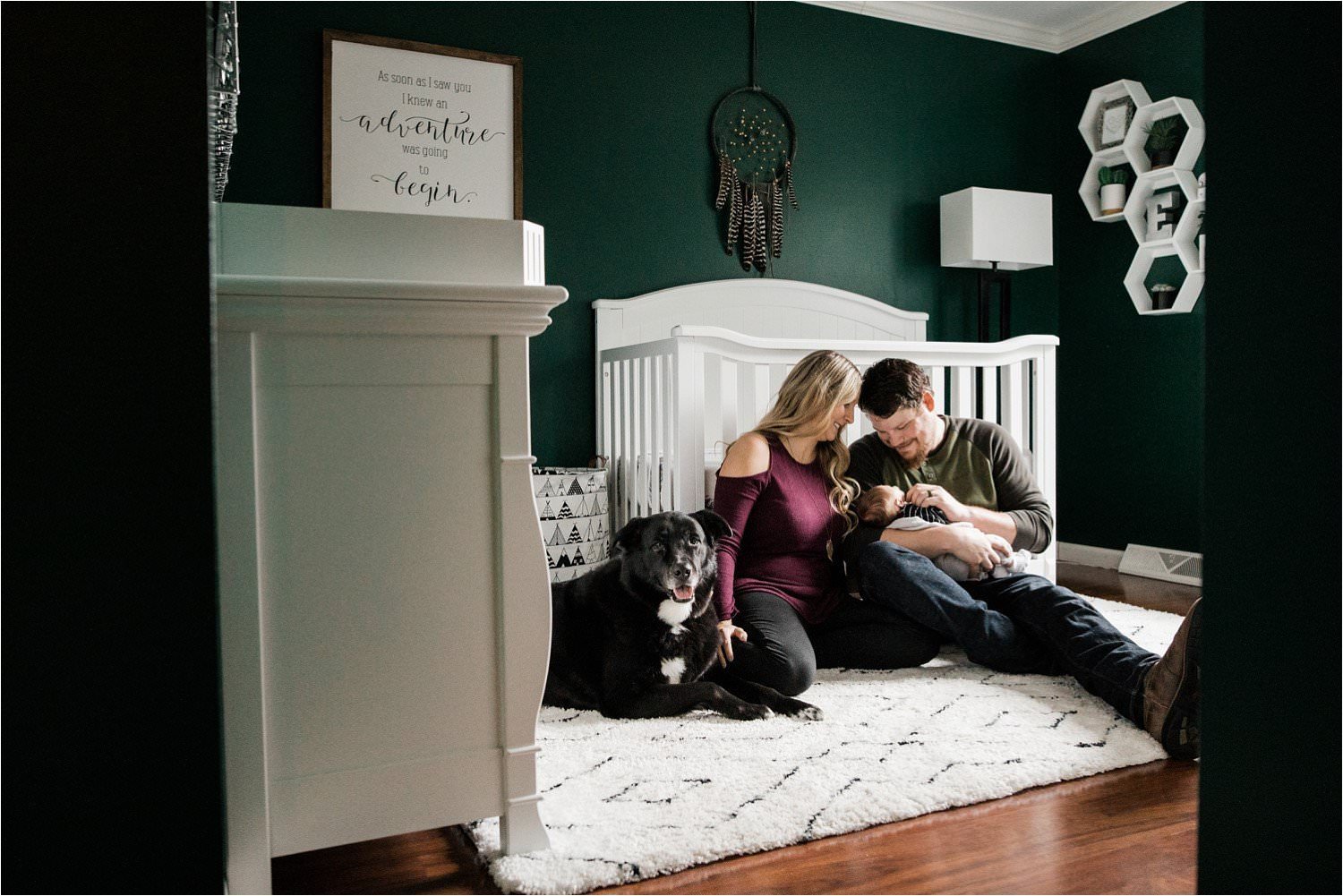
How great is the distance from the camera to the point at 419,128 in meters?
3.61

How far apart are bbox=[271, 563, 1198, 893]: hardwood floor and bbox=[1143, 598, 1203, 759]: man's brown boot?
Result: 18 centimetres

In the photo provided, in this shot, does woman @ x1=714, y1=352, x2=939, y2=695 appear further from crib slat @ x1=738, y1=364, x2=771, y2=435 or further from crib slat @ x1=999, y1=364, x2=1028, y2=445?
crib slat @ x1=999, y1=364, x2=1028, y2=445

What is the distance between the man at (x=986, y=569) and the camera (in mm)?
1966

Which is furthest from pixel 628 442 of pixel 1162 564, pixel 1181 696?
pixel 1162 564

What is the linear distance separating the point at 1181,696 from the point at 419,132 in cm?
295

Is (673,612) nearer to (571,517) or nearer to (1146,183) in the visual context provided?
(571,517)

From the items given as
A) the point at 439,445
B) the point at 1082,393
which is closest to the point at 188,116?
the point at 439,445

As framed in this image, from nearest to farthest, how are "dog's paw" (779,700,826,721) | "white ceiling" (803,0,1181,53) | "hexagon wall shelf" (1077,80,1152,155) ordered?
"dog's paw" (779,700,826,721), "hexagon wall shelf" (1077,80,1152,155), "white ceiling" (803,0,1181,53)

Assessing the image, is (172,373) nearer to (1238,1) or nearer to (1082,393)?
(1238,1)

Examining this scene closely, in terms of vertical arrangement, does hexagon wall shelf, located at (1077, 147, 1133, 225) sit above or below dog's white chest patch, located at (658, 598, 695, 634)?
above

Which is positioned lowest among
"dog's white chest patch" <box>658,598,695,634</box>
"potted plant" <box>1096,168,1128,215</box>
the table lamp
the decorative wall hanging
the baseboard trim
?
the baseboard trim

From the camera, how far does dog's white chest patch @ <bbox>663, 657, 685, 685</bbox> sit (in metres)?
2.08

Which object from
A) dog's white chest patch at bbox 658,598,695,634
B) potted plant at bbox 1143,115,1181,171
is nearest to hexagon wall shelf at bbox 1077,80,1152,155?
potted plant at bbox 1143,115,1181,171

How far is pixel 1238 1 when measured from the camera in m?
0.76
